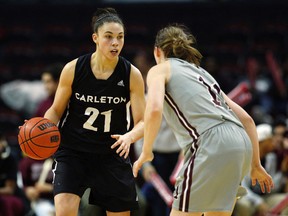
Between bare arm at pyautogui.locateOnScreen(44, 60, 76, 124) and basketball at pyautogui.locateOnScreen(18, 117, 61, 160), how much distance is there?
14 cm

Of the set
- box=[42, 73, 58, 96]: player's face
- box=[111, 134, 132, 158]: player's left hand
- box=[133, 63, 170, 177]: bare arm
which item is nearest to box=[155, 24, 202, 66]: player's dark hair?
box=[133, 63, 170, 177]: bare arm

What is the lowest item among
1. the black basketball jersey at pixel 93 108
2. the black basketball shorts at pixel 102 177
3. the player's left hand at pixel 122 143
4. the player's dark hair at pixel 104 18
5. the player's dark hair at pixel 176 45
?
the black basketball shorts at pixel 102 177

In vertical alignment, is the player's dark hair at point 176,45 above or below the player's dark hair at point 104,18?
below

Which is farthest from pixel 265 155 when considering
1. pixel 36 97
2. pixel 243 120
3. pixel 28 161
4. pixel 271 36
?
pixel 271 36

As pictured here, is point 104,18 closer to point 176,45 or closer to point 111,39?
point 111,39

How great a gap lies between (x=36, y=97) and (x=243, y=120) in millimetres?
7876

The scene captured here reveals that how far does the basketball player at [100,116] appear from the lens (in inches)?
210

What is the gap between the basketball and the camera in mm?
5199

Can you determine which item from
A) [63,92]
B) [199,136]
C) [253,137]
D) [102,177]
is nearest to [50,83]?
[63,92]

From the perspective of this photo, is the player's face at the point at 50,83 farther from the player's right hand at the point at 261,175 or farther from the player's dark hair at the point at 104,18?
the player's right hand at the point at 261,175

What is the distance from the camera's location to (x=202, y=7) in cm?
1470

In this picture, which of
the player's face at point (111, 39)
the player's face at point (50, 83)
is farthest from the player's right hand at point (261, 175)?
the player's face at point (50, 83)

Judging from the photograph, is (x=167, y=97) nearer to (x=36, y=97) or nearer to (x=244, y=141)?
(x=244, y=141)

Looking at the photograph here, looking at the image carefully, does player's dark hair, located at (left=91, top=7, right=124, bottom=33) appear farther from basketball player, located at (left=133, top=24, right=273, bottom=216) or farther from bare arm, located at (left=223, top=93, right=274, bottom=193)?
bare arm, located at (left=223, top=93, right=274, bottom=193)
